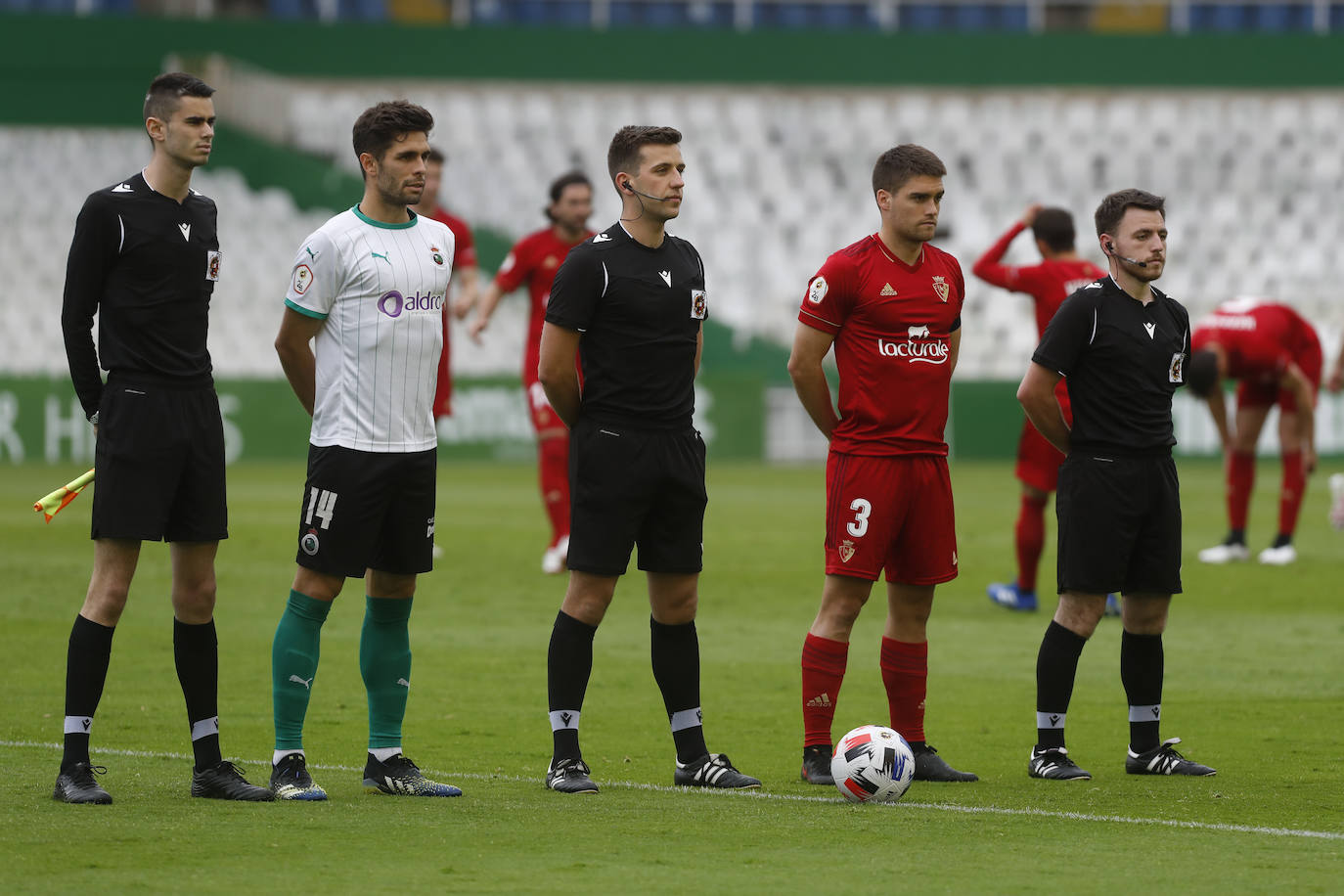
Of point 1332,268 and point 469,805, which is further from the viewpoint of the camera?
point 1332,268

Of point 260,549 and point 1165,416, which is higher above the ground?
point 1165,416

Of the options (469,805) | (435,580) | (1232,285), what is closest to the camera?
(469,805)

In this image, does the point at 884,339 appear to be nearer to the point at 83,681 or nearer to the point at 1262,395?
the point at 83,681

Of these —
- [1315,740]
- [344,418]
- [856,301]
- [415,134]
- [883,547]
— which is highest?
[415,134]

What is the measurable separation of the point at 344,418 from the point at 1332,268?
3159 cm

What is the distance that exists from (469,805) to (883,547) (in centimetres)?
175

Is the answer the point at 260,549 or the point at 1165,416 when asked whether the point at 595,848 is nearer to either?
the point at 1165,416

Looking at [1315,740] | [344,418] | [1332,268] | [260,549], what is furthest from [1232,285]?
[344,418]

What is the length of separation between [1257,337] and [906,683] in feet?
27.6

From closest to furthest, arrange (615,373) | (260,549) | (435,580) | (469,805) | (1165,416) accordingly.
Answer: (469,805), (615,373), (1165,416), (435,580), (260,549)

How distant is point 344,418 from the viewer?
248 inches

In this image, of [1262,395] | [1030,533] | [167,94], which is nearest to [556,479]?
[1030,533]

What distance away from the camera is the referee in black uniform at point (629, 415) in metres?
6.60

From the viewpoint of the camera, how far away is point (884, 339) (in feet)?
22.5
